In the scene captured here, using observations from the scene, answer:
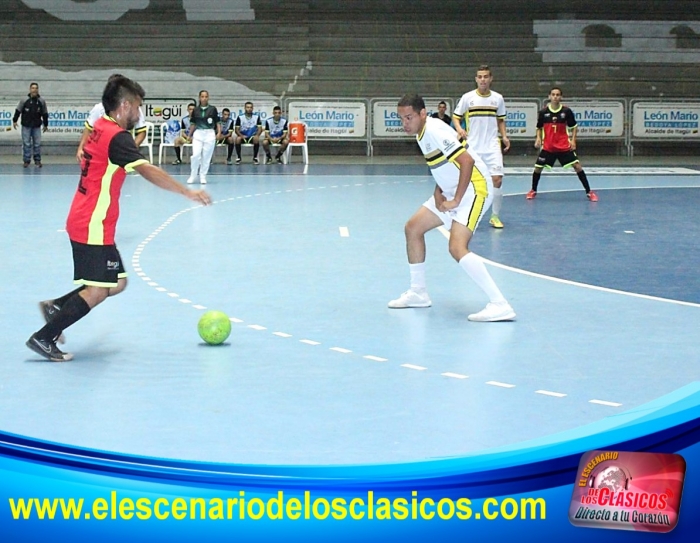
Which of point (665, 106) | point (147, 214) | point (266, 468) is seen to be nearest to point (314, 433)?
point (266, 468)

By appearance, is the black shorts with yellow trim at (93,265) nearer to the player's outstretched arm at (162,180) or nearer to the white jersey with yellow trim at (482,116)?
the player's outstretched arm at (162,180)

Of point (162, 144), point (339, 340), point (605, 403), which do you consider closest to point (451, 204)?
point (339, 340)

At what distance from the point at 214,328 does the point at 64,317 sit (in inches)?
43.3

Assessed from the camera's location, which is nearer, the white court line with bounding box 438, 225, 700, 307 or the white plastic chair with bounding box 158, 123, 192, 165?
the white court line with bounding box 438, 225, 700, 307

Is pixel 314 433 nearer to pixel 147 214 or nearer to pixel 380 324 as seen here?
pixel 380 324

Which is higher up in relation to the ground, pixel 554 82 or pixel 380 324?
pixel 554 82

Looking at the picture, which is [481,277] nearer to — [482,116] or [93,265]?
[93,265]

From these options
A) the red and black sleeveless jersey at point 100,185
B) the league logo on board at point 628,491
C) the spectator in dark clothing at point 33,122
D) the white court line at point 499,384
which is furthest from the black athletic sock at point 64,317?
the spectator in dark clothing at point 33,122

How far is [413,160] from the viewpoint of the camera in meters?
30.0

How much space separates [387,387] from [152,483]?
391 centimetres

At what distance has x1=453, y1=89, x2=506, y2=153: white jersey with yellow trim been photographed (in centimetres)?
1530

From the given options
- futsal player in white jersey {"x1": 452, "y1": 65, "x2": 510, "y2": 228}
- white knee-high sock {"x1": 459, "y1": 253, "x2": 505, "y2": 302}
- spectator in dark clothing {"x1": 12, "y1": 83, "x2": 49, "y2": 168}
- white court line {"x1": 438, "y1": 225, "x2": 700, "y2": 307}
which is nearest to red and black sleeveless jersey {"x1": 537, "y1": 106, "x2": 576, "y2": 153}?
futsal player in white jersey {"x1": 452, "y1": 65, "x2": 510, "y2": 228}

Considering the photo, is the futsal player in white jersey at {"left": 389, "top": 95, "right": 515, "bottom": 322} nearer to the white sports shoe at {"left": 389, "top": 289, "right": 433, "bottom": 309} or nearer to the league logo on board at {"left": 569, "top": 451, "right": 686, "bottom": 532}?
the white sports shoe at {"left": 389, "top": 289, "right": 433, "bottom": 309}

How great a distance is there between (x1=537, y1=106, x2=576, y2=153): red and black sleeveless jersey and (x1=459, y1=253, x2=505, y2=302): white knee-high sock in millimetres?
10860
